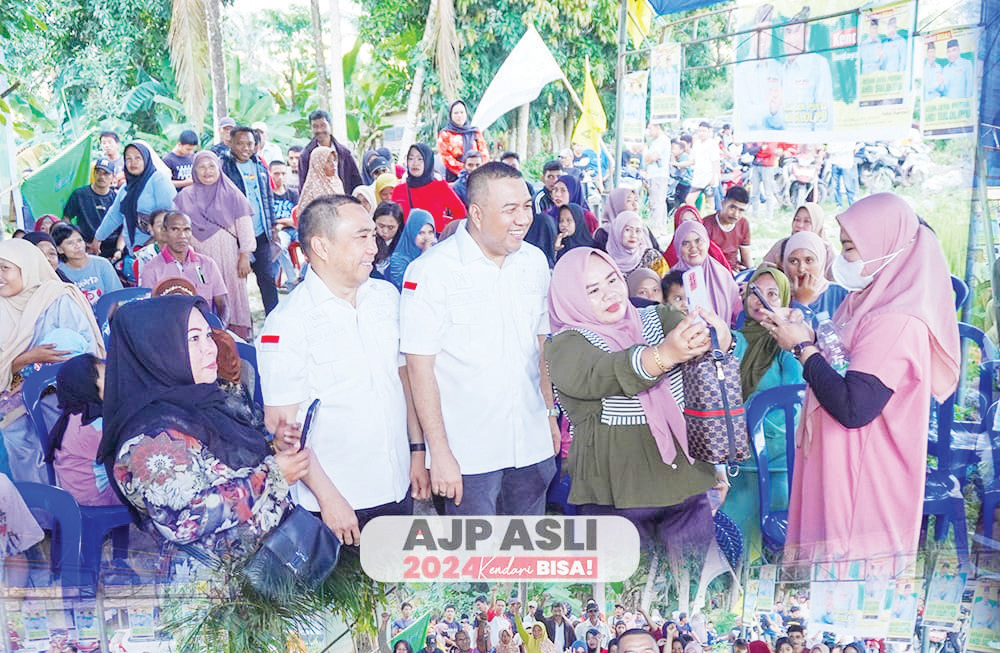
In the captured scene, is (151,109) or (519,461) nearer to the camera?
(519,461)

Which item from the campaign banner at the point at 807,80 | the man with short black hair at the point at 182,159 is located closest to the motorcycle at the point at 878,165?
the campaign banner at the point at 807,80

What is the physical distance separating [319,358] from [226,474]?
1.13ft

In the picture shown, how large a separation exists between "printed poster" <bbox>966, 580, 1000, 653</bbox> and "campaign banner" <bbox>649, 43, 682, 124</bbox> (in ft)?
5.61

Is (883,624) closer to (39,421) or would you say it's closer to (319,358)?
(319,358)

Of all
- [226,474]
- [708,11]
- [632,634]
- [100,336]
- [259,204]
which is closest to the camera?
[226,474]

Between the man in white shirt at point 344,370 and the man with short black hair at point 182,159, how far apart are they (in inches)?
29.4

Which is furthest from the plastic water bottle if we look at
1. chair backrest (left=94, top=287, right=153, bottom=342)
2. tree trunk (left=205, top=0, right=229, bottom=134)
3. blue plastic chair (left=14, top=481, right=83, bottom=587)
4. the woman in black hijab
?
chair backrest (left=94, top=287, right=153, bottom=342)

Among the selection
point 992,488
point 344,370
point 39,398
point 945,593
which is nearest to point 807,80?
point 992,488

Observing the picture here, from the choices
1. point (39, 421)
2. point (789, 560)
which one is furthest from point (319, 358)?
point (789, 560)

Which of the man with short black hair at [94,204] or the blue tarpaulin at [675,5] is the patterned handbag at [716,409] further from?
the man with short black hair at [94,204]

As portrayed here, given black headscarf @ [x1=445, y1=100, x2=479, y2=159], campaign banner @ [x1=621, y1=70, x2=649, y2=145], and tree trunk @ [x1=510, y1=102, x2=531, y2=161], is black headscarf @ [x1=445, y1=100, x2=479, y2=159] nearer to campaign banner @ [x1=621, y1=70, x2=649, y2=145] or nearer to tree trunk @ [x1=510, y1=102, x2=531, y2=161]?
tree trunk @ [x1=510, y1=102, x2=531, y2=161]

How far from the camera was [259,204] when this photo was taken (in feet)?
9.30

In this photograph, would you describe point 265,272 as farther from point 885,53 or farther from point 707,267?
point 885,53

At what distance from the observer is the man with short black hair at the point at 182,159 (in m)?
2.47
